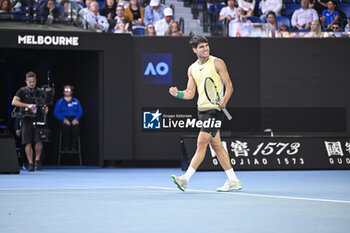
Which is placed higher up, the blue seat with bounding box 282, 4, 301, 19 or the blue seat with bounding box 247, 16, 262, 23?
the blue seat with bounding box 282, 4, 301, 19

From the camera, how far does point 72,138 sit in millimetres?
16625

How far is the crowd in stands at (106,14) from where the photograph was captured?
15.7m

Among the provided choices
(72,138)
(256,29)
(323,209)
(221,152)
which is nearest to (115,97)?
(72,138)

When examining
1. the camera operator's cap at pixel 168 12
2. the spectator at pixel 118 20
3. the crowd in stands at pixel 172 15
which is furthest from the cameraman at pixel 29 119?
Result: the camera operator's cap at pixel 168 12

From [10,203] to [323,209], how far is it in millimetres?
3573

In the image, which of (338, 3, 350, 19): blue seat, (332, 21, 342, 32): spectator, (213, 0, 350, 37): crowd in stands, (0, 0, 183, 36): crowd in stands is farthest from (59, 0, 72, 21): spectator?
(338, 3, 350, 19): blue seat

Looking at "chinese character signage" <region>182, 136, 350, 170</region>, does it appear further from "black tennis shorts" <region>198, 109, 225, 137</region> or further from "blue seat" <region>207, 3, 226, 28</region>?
"black tennis shorts" <region>198, 109, 225, 137</region>

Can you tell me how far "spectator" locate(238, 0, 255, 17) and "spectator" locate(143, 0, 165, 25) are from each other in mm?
2220

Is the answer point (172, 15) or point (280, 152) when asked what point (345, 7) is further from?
point (280, 152)

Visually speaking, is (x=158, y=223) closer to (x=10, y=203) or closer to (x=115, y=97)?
(x=10, y=203)

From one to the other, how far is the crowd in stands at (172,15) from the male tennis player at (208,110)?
6611mm

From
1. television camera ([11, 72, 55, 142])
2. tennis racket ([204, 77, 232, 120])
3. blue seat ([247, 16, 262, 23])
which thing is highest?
blue seat ([247, 16, 262, 23])

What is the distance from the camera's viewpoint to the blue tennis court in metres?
6.11

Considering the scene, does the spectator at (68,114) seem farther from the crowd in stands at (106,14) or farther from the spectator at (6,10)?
the spectator at (6,10)
